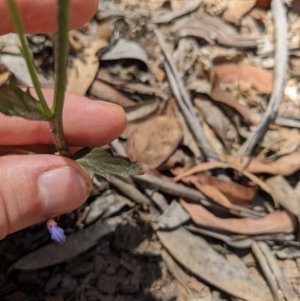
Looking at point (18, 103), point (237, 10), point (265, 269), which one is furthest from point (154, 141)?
point (18, 103)

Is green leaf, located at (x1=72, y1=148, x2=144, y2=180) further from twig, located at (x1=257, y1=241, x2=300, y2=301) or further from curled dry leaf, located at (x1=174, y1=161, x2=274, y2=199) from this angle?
twig, located at (x1=257, y1=241, x2=300, y2=301)

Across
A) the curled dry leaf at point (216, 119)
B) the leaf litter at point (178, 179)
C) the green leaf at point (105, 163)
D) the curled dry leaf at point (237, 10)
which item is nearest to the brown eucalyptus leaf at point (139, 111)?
the leaf litter at point (178, 179)

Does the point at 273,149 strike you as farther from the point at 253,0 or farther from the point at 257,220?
the point at 253,0

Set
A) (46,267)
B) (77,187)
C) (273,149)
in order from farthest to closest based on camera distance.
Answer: (273,149), (46,267), (77,187)

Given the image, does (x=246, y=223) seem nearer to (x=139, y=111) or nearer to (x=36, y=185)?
(x=139, y=111)

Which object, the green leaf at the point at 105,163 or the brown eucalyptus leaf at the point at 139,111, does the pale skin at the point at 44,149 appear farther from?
the brown eucalyptus leaf at the point at 139,111

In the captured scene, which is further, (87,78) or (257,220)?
(87,78)

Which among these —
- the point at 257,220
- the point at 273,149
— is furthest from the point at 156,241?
the point at 273,149
